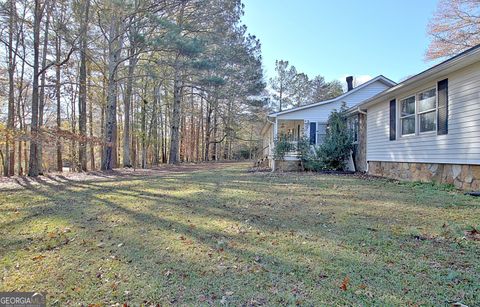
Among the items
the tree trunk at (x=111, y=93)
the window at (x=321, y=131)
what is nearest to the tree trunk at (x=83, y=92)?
the tree trunk at (x=111, y=93)

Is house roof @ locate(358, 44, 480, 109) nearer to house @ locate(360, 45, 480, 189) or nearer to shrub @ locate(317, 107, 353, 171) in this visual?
house @ locate(360, 45, 480, 189)

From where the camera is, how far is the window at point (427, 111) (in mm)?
7382

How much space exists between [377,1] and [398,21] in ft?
9.13

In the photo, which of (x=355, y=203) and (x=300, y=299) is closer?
(x=300, y=299)

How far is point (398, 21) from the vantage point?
15.5m

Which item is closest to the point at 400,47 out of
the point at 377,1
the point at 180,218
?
the point at 377,1

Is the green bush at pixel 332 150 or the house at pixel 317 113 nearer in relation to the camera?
the green bush at pixel 332 150

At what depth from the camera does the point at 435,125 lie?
7.31m

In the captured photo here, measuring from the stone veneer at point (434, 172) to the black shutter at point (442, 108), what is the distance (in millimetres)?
931

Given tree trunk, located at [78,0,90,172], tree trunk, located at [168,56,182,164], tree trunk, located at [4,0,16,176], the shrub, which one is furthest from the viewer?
tree trunk, located at [168,56,182,164]

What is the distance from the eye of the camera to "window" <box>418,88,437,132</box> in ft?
24.2

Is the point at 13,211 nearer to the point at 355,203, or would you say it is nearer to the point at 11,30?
the point at 355,203

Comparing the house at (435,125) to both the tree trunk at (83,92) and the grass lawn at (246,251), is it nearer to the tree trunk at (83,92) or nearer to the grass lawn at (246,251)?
the grass lawn at (246,251)

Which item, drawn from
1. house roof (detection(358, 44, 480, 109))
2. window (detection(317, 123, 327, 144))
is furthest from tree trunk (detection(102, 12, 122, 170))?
house roof (detection(358, 44, 480, 109))
